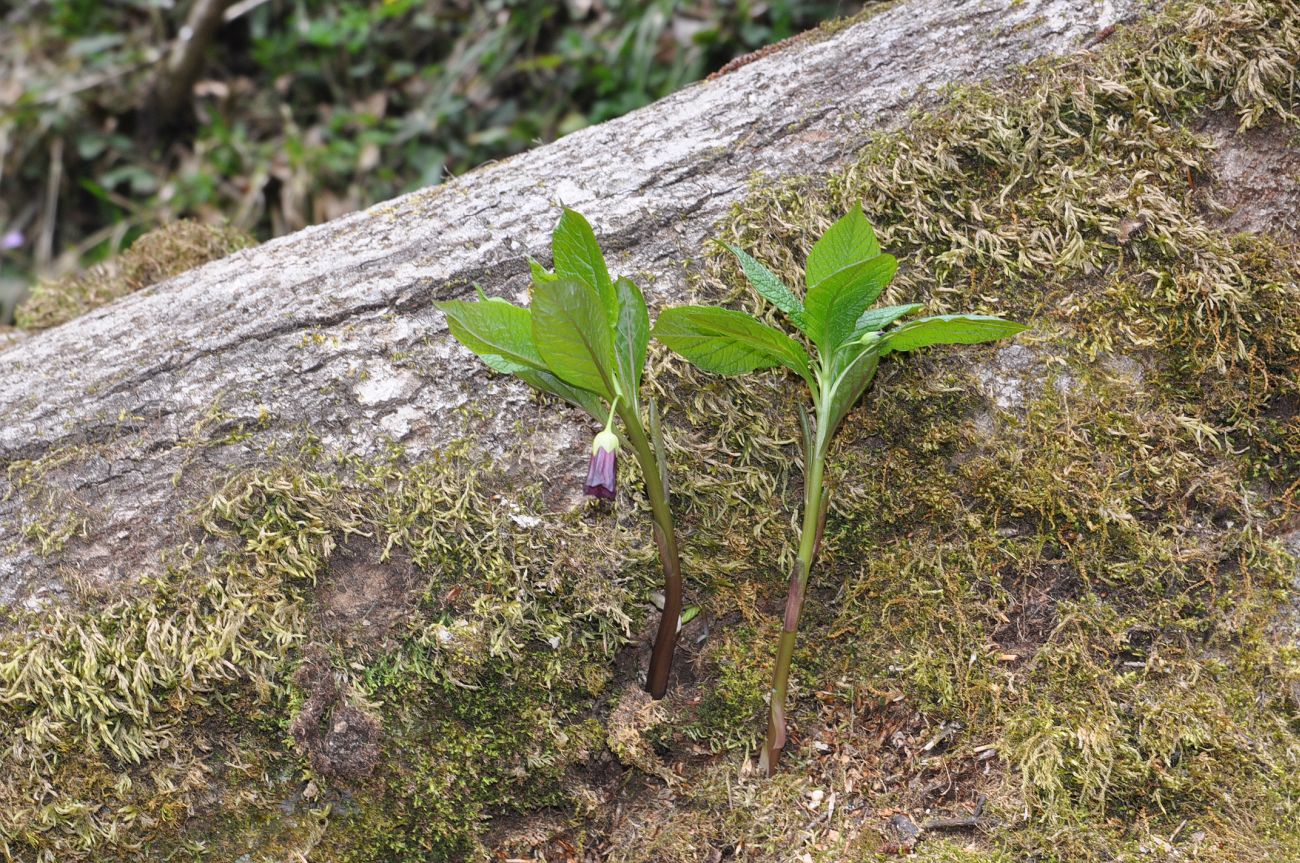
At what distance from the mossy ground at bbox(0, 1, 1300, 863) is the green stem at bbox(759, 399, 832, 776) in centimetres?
11

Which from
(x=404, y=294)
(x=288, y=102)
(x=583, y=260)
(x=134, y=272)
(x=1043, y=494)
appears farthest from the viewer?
(x=288, y=102)

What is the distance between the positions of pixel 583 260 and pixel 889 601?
0.78 meters

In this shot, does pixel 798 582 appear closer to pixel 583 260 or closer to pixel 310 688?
pixel 583 260

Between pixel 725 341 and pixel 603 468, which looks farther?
pixel 725 341

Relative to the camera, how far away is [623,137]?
184 centimetres

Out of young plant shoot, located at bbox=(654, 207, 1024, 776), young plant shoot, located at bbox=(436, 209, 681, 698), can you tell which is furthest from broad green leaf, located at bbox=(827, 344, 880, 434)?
young plant shoot, located at bbox=(436, 209, 681, 698)

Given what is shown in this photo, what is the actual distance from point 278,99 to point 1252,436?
452cm

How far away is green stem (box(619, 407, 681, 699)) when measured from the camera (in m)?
1.34

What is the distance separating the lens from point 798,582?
53.6 inches

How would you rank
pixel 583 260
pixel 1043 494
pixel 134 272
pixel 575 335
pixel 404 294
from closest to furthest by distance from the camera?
pixel 575 335
pixel 583 260
pixel 1043 494
pixel 404 294
pixel 134 272

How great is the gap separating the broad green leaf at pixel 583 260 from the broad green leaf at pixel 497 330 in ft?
0.31

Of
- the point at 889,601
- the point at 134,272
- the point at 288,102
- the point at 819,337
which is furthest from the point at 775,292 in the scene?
the point at 288,102

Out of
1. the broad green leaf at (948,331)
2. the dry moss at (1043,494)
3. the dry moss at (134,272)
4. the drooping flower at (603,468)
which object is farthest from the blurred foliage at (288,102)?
→ the drooping flower at (603,468)

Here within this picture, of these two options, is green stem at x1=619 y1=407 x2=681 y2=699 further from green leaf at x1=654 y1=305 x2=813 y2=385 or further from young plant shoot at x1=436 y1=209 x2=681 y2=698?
green leaf at x1=654 y1=305 x2=813 y2=385
